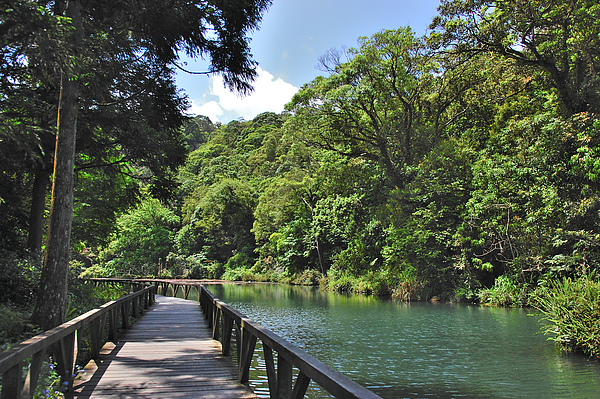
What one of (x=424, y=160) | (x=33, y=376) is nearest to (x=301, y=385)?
(x=33, y=376)

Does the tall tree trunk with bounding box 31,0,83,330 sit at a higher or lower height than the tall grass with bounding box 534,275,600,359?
higher

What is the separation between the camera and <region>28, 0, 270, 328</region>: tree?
6.44 m

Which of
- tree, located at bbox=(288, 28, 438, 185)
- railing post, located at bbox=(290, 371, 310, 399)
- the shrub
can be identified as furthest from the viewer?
tree, located at bbox=(288, 28, 438, 185)

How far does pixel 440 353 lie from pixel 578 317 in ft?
8.89

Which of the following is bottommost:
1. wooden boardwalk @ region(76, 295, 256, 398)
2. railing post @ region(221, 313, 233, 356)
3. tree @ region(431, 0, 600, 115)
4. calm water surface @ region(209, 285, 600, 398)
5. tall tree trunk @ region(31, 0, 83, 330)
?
calm water surface @ region(209, 285, 600, 398)

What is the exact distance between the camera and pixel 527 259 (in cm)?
1616

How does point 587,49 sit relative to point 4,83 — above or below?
above

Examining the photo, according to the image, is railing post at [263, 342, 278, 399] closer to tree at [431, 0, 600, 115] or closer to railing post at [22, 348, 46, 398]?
railing post at [22, 348, 46, 398]

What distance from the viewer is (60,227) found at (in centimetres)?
652

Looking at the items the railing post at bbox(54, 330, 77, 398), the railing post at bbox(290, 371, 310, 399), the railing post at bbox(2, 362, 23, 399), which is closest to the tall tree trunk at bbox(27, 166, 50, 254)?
the railing post at bbox(54, 330, 77, 398)

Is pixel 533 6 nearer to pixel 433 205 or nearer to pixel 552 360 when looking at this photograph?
pixel 433 205

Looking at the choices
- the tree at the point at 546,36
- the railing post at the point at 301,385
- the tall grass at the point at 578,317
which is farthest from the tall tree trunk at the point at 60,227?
the tree at the point at 546,36

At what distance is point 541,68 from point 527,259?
7184 millimetres

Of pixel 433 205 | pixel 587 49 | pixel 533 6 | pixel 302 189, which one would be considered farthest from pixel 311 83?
pixel 302 189
